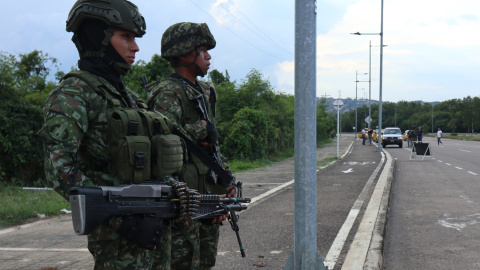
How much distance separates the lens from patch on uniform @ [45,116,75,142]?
6.86ft

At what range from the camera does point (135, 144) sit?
2.21 m

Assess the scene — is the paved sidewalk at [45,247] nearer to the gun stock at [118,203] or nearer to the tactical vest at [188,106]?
the tactical vest at [188,106]

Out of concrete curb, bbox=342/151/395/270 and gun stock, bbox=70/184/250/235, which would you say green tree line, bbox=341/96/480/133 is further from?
gun stock, bbox=70/184/250/235

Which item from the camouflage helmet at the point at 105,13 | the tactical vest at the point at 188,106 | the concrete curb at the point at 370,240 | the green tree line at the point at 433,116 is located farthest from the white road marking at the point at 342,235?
the green tree line at the point at 433,116

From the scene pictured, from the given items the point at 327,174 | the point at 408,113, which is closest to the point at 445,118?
the point at 408,113

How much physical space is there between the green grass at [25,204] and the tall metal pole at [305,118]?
5.29 metres

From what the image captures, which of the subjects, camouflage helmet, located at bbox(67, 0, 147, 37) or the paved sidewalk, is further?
the paved sidewalk

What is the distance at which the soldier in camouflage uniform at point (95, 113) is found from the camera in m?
2.11

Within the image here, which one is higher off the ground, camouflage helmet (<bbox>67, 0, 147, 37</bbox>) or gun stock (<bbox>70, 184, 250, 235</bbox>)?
camouflage helmet (<bbox>67, 0, 147, 37</bbox>)

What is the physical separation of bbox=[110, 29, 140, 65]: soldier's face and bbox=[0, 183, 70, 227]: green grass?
18.6 feet

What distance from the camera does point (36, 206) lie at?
8219 millimetres

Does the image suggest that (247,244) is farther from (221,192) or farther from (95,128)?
(95,128)

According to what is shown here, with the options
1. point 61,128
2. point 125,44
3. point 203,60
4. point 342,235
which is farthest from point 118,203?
point 342,235

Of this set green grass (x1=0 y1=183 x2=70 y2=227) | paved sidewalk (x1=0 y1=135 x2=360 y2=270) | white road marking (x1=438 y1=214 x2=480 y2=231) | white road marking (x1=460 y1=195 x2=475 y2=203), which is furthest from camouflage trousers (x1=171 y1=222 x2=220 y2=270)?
white road marking (x1=460 y1=195 x2=475 y2=203)
